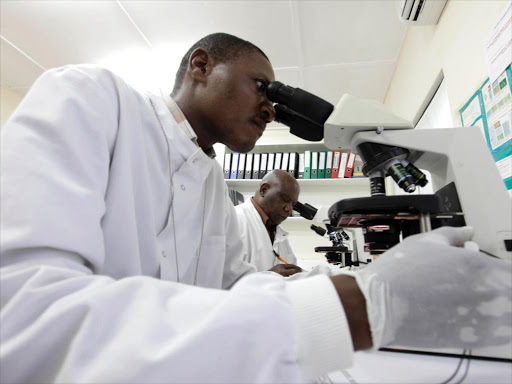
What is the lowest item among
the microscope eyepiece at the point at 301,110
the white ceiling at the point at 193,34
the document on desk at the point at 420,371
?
the document on desk at the point at 420,371

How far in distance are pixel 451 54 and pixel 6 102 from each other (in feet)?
11.7

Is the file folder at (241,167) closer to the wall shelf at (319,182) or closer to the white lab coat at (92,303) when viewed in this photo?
the wall shelf at (319,182)

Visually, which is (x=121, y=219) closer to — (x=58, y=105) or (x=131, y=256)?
(x=131, y=256)

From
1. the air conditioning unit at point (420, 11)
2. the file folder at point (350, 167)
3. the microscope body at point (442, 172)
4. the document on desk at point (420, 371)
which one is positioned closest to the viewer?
the document on desk at point (420, 371)

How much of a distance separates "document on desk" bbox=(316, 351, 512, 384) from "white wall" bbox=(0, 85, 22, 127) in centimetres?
350

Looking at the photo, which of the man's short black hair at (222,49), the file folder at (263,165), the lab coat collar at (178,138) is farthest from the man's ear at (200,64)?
the file folder at (263,165)

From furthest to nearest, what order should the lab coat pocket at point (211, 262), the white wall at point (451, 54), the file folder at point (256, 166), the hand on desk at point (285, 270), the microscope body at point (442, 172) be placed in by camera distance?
the file folder at point (256, 166)
the hand on desk at point (285, 270)
the white wall at point (451, 54)
the lab coat pocket at point (211, 262)
the microscope body at point (442, 172)

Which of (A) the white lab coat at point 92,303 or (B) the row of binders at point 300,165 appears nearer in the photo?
(A) the white lab coat at point 92,303

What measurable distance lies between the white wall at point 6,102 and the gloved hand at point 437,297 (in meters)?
3.52

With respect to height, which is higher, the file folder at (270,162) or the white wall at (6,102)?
the white wall at (6,102)

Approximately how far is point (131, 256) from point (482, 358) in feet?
1.97

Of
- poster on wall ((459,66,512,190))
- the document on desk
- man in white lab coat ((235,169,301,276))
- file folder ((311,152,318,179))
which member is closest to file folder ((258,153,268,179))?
file folder ((311,152,318,179))

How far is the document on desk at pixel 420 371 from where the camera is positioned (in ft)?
1.25

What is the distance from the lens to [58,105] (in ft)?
1.61
